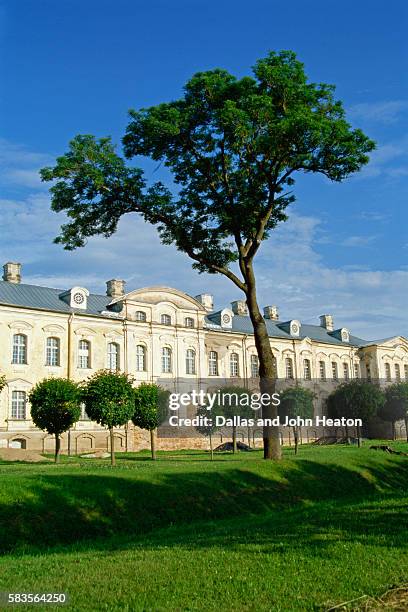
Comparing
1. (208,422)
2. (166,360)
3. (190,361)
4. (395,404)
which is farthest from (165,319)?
(395,404)

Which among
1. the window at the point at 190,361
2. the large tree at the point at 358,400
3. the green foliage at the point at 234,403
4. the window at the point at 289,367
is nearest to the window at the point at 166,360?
the window at the point at 190,361

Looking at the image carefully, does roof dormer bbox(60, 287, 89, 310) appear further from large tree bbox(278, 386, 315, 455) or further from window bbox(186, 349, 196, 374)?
large tree bbox(278, 386, 315, 455)

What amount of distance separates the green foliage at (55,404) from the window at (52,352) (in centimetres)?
1299

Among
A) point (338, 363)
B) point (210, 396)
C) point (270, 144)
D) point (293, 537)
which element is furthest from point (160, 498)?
point (338, 363)

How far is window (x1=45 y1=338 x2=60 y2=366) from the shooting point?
43.3 m

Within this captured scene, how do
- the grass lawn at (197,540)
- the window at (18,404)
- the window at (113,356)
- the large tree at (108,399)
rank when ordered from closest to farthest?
the grass lawn at (197,540) < the large tree at (108,399) < the window at (18,404) < the window at (113,356)

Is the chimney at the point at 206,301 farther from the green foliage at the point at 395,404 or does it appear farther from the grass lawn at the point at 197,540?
the grass lawn at the point at 197,540

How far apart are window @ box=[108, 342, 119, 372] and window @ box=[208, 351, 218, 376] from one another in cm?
925

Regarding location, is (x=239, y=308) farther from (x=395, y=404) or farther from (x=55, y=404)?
(x=55, y=404)

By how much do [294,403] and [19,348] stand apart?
64.0 ft

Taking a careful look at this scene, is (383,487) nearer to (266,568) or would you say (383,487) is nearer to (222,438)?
(266,568)

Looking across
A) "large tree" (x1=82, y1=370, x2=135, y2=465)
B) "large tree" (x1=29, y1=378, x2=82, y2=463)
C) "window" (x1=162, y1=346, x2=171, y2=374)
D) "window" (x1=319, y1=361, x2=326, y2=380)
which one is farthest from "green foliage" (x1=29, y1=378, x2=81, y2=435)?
"window" (x1=319, y1=361, x2=326, y2=380)

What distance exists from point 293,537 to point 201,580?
2.68 metres

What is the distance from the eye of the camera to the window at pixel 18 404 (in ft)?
134
